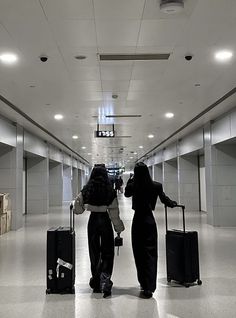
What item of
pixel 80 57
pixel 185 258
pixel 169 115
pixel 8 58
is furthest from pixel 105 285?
pixel 169 115

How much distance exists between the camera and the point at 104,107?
10.2 metres

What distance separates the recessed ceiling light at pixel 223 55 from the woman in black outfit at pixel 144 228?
103 inches

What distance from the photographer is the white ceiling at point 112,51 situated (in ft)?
14.9

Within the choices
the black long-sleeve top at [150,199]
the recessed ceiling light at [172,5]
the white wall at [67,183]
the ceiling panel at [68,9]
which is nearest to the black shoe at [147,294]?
the black long-sleeve top at [150,199]

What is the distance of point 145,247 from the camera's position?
15.2 ft

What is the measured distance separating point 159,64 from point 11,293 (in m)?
4.46

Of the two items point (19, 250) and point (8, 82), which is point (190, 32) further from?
point (19, 250)

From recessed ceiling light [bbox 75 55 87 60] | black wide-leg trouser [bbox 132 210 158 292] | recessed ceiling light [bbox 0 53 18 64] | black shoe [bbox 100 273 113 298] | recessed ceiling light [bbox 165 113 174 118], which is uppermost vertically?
recessed ceiling light [bbox 165 113 174 118]

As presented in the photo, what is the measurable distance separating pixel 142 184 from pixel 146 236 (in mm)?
674

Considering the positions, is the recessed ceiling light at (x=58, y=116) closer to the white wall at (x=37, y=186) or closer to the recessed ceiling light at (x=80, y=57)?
the recessed ceiling light at (x=80, y=57)

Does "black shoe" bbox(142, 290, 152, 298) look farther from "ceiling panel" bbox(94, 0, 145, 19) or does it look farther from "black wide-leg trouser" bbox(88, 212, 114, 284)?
"ceiling panel" bbox(94, 0, 145, 19)

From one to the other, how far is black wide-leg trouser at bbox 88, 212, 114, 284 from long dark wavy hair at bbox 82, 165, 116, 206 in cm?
17

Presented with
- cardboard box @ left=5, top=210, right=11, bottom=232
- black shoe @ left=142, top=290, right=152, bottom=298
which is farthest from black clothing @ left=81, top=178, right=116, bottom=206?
cardboard box @ left=5, top=210, right=11, bottom=232

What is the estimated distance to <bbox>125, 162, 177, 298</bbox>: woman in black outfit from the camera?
4566 mm
